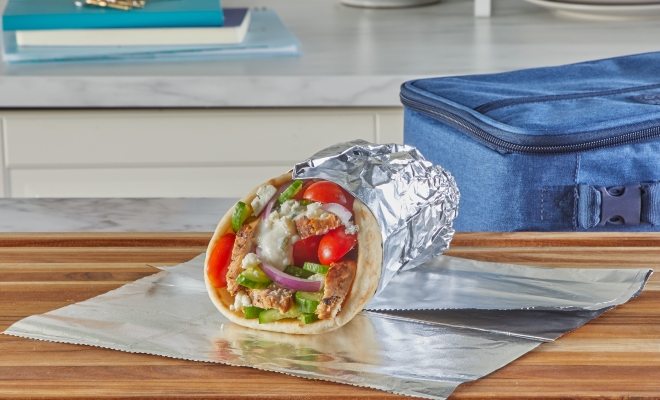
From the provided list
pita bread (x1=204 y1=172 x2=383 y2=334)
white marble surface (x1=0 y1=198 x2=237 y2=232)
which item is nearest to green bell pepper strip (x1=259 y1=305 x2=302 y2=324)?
pita bread (x1=204 y1=172 x2=383 y2=334)

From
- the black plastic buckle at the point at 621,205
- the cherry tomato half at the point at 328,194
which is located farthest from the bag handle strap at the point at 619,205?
the cherry tomato half at the point at 328,194

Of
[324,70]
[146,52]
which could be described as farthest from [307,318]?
[146,52]

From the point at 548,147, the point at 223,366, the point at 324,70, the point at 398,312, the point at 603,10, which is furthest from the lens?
the point at 603,10

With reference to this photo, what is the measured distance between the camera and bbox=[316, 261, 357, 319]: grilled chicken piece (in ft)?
2.51

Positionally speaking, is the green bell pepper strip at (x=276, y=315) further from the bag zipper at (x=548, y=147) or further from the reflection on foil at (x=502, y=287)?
the bag zipper at (x=548, y=147)

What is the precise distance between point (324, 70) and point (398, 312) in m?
0.87

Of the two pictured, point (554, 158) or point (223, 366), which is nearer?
point (223, 366)

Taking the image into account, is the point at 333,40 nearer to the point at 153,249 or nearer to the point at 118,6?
the point at 118,6

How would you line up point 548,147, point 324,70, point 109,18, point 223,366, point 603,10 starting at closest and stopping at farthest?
point 223,366 < point 548,147 < point 324,70 < point 109,18 < point 603,10

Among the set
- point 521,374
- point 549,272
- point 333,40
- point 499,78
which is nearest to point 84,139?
point 333,40

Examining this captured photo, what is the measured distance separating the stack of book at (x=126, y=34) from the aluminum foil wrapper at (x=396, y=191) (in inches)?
36.4

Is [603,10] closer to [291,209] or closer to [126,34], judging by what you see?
[126,34]

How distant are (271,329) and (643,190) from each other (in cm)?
51

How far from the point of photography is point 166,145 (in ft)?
5.38
